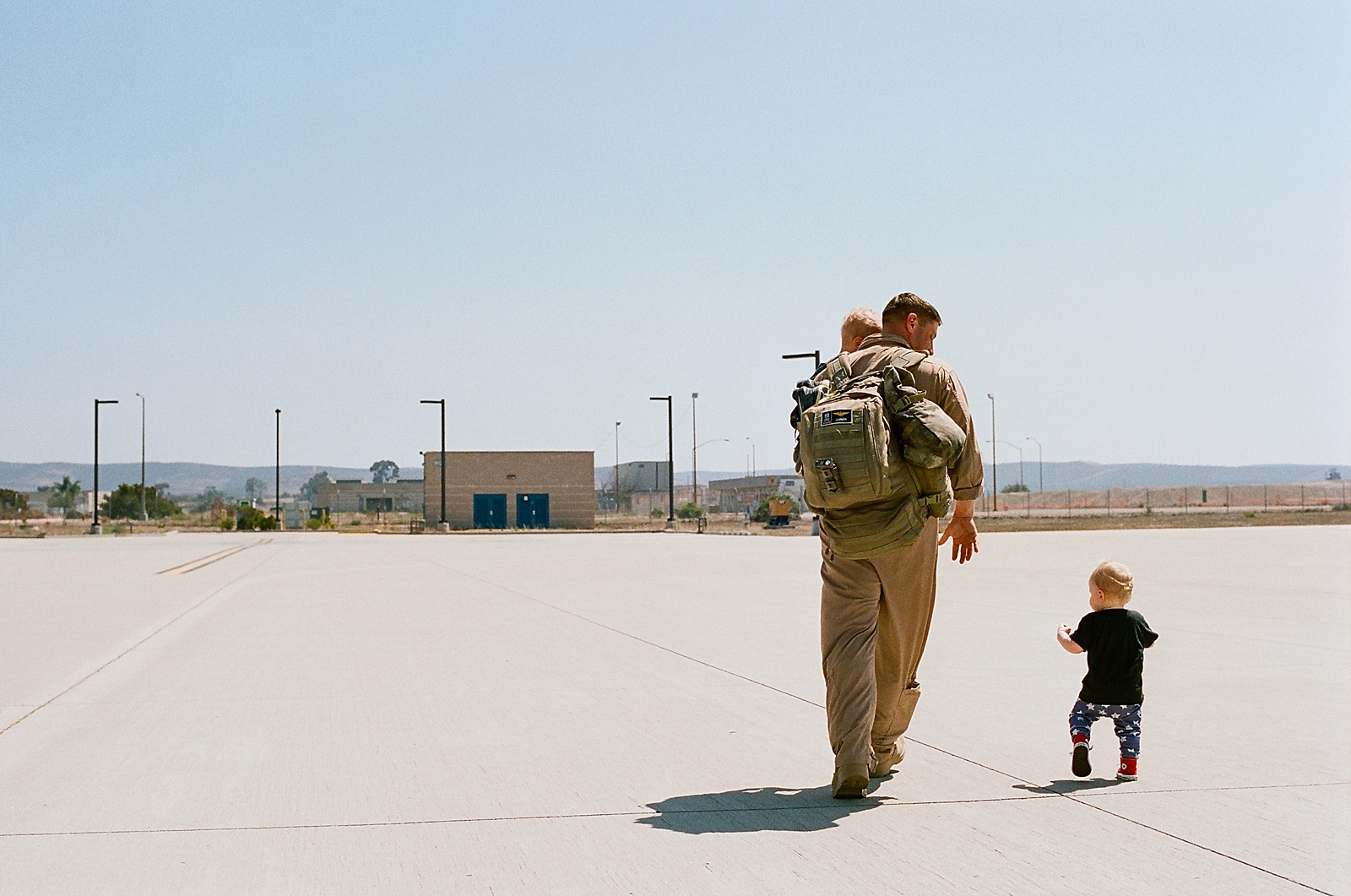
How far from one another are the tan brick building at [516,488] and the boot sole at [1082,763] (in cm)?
7287

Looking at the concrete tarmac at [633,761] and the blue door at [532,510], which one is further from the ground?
the blue door at [532,510]

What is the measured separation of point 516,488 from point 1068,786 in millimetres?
74377

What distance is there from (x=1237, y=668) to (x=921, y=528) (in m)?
5.33

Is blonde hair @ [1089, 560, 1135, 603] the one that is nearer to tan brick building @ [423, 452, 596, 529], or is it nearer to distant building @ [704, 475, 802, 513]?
tan brick building @ [423, 452, 596, 529]

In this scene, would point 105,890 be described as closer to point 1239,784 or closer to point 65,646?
point 1239,784

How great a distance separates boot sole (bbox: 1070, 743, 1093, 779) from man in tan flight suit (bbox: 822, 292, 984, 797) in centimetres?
75

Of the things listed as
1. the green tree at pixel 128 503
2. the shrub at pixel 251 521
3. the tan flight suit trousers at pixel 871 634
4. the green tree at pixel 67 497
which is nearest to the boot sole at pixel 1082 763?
the tan flight suit trousers at pixel 871 634

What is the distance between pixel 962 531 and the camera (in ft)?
18.4

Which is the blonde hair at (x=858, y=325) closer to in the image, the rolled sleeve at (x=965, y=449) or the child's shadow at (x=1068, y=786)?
the rolled sleeve at (x=965, y=449)

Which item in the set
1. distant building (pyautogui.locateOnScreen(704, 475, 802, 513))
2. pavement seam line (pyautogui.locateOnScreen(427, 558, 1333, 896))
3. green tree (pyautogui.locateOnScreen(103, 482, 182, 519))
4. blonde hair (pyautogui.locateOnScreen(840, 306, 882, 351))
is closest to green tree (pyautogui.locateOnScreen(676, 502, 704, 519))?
distant building (pyautogui.locateOnScreen(704, 475, 802, 513))

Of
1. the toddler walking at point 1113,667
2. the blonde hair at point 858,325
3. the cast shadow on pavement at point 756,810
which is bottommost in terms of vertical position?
the cast shadow on pavement at point 756,810

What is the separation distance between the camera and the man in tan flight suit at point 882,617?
207 inches

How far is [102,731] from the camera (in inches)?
296

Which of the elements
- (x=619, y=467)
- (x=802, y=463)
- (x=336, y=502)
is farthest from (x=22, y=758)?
(x=336, y=502)
